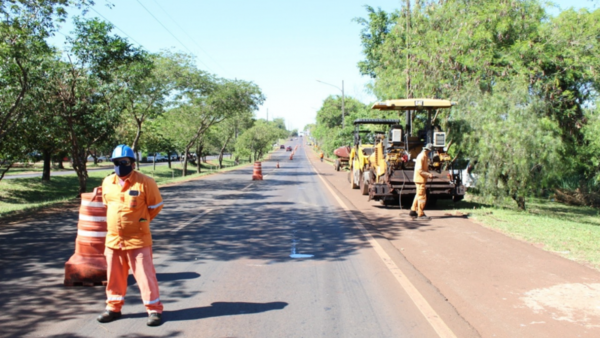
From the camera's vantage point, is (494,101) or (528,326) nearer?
(528,326)

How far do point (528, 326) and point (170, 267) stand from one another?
4.68 metres

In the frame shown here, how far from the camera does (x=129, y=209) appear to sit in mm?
4766

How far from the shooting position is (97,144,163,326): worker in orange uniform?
477cm

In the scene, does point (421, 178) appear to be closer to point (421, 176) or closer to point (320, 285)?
point (421, 176)

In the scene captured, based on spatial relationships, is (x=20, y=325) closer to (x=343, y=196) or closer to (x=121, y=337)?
(x=121, y=337)

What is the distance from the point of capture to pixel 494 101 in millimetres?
13438

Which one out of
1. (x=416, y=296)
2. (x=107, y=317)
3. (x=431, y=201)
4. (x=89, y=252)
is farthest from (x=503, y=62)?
(x=107, y=317)

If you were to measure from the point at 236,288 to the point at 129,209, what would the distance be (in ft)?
6.30

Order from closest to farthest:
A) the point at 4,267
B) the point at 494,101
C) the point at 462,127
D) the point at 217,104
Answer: the point at 4,267, the point at 494,101, the point at 462,127, the point at 217,104

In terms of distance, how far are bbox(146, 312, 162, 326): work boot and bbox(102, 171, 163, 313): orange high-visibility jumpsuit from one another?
0.04 meters

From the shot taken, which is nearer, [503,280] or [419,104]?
[503,280]

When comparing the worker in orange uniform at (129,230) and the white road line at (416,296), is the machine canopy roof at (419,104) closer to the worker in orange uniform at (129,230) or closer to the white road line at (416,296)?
the white road line at (416,296)

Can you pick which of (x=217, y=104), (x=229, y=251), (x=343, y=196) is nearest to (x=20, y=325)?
(x=229, y=251)

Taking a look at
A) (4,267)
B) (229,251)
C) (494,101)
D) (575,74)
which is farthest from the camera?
(575,74)
